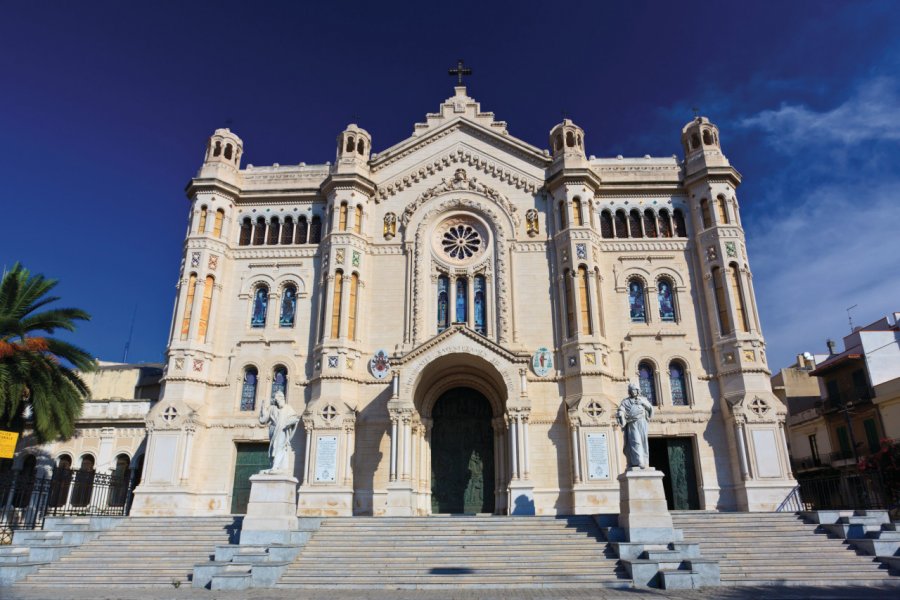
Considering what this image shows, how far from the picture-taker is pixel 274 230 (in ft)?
96.9

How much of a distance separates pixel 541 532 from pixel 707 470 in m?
10.8

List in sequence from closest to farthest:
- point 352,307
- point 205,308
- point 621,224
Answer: point 352,307
point 205,308
point 621,224

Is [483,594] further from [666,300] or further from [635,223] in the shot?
[635,223]

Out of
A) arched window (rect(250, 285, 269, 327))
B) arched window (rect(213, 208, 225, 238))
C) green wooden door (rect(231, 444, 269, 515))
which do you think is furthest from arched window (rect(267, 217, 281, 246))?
green wooden door (rect(231, 444, 269, 515))

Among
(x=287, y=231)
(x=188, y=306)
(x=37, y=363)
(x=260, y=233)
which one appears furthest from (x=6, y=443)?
(x=287, y=231)

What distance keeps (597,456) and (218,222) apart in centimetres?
2054

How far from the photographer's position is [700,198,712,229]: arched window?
27.6 meters

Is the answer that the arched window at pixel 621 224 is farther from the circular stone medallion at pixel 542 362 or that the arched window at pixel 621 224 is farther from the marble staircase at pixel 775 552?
the marble staircase at pixel 775 552

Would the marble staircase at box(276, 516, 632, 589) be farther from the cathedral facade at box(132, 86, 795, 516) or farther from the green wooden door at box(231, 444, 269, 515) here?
the green wooden door at box(231, 444, 269, 515)

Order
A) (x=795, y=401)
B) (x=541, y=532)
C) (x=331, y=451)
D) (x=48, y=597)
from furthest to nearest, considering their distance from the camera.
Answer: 1. (x=795, y=401)
2. (x=331, y=451)
3. (x=541, y=532)
4. (x=48, y=597)

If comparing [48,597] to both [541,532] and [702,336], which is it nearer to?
[541,532]

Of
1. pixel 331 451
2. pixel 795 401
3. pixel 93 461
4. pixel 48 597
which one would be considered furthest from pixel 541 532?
pixel 795 401

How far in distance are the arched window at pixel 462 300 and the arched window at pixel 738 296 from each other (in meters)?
11.7

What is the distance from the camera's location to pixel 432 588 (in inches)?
527
